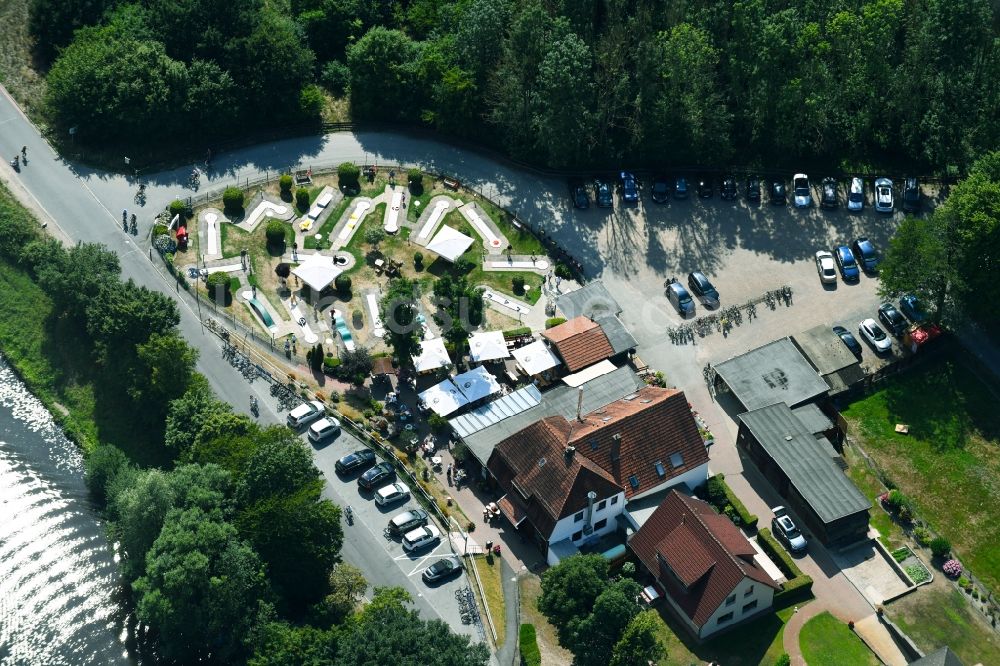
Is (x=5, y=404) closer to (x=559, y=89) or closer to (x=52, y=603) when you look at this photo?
(x=52, y=603)

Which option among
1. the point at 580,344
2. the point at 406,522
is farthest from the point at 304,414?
the point at 580,344

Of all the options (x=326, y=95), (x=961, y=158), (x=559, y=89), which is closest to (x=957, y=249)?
(x=961, y=158)

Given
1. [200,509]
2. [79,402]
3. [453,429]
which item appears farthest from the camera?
[79,402]

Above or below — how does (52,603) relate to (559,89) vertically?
below

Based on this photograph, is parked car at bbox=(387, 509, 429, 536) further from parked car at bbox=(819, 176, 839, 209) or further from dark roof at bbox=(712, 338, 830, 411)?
parked car at bbox=(819, 176, 839, 209)

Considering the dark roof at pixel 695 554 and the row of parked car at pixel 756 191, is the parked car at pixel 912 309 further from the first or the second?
the dark roof at pixel 695 554

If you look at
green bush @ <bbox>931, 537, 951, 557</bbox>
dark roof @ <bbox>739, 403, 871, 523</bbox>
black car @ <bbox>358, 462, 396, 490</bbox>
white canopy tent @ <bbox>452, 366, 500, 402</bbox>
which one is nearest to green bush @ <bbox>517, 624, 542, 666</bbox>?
black car @ <bbox>358, 462, 396, 490</bbox>

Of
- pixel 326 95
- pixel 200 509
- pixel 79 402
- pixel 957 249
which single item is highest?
pixel 326 95
